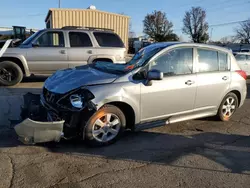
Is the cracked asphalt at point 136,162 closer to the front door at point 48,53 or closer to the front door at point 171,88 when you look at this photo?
the front door at point 171,88

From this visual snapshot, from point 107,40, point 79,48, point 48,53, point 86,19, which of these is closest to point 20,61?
point 48,53

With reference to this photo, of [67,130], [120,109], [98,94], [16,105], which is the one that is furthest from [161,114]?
[16,105]

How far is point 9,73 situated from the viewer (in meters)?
8.05

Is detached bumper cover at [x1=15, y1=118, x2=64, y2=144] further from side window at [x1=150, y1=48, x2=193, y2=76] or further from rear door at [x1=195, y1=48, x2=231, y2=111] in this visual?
rear door at [x1=195, y1=48, x2=231, y2=111]

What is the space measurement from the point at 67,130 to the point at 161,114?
1.71m

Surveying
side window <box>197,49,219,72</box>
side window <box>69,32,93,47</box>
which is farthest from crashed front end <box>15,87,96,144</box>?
side window <box>69,32,93,47</box>

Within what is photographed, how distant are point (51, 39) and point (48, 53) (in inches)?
19.8

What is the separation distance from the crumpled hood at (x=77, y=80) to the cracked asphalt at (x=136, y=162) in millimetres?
931

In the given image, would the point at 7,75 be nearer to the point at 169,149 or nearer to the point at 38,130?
the point at 38,130

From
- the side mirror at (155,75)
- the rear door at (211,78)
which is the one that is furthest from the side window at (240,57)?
the side mirror at (155,75)

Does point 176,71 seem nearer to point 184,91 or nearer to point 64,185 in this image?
point 184,91

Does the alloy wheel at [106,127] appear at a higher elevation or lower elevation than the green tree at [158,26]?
lower

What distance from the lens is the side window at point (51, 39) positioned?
8.33m

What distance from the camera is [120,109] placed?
4184 millimetres
